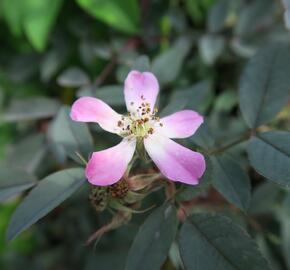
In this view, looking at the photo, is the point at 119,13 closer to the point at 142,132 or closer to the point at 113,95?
the point at 113,95

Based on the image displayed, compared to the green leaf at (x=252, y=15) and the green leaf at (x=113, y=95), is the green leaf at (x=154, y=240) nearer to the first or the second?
the green leaf at (x=113, y=95)

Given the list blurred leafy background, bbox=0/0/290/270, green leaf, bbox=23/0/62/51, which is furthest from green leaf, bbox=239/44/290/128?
green leaf, bbox=23/0/62/51

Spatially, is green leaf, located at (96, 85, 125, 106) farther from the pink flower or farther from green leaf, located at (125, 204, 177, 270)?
green leaf, located at (125, 204, 177, 270)

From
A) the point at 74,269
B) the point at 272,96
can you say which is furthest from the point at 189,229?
the point at 74,269

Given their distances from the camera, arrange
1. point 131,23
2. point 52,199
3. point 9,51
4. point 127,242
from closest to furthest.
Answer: point 52,199 → point 127,242 → point 131,23 → point 9,51

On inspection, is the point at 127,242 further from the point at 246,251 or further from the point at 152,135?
the point at 246,251

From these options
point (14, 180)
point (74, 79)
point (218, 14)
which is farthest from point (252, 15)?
point (14, 180)
